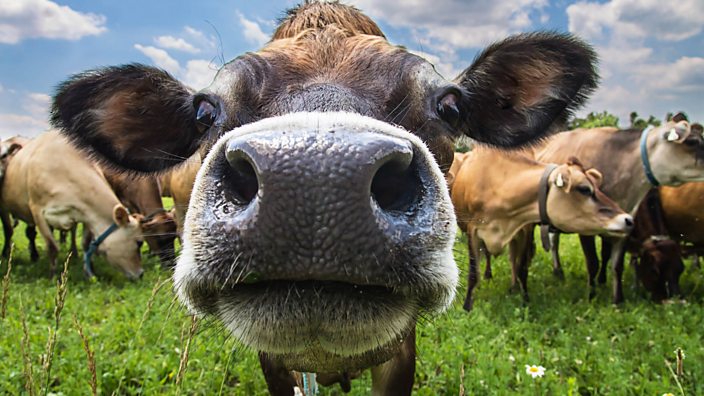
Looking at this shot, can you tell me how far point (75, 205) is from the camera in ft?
26.1

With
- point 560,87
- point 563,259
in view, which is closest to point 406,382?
point 560,87

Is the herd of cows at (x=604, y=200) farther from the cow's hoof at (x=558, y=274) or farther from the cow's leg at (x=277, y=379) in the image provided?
the cow's leg at (x=277, y=379)

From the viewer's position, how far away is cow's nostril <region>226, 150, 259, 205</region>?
4.50 ft

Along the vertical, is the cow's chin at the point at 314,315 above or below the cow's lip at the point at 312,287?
below

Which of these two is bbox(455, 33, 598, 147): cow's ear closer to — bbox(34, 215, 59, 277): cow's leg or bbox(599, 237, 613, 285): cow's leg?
bbox(599, 237, 613, 285): cow's leg

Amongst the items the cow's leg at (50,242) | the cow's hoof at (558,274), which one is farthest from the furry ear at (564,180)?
the cow's leg at (50,242)

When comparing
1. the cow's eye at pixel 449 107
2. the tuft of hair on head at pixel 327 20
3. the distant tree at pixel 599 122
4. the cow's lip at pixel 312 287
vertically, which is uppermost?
the tuft of hair on head at pixel 327 20

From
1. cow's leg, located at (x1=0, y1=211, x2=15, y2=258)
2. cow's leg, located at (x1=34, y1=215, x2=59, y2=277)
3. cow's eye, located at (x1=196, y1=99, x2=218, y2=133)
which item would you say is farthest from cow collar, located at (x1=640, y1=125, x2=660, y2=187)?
cow's leg, located at (x1=0, y1=211, x2=15, y2=258)

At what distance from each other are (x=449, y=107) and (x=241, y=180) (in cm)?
141

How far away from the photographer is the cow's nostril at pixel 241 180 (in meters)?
1.37

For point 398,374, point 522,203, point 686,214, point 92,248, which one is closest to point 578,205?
point 522,203

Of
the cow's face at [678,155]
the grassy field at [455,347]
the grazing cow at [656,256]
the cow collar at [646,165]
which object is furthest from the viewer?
the cow collar at [646,165]

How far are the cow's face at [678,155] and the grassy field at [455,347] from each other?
145 centimetres

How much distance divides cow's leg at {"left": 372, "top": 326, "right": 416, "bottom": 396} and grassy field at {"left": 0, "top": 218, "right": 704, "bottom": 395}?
0.30m
